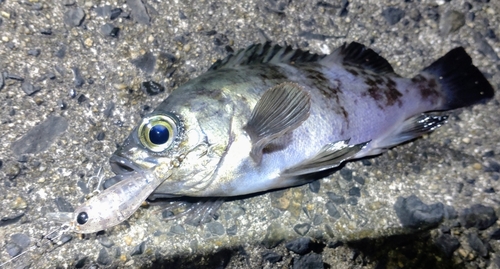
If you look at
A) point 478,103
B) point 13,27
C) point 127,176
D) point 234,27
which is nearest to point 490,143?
point 478,103

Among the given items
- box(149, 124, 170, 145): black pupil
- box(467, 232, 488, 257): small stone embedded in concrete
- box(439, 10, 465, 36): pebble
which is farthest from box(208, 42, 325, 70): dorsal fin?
box(467, 232, 488, 257): small stone embedded in concrete

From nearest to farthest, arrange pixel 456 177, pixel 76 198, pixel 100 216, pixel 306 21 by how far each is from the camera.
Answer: pixel 100 216 → pixel 76 198 → pixel 456 177 → pixel 306 21

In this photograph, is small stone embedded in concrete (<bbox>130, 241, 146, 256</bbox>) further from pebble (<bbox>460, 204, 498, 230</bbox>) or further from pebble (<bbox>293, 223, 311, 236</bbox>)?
pebble (<bbox>460, 204, 498, 230</bbox>)

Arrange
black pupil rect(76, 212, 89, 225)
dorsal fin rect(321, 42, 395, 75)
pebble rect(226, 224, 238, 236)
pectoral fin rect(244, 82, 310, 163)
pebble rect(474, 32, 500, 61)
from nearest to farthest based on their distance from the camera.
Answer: black pupil rect(76, 212, 89, 225) < pectoral fin rect(244, 82, 310, 163) < pebble rect(226, 224, 238, 236) < dorsal fin rect(321, 42, 395, 75) < pebble rect(474, 32, 500, 61)

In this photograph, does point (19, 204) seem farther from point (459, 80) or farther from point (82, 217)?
point (459, 80)

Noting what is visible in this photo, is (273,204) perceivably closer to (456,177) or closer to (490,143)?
(456,177)

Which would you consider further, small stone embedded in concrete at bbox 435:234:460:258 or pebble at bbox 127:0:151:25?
pebble at bbox 127:0:151:25
